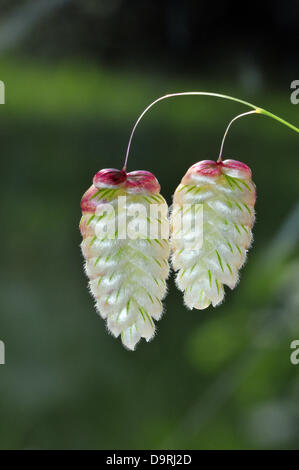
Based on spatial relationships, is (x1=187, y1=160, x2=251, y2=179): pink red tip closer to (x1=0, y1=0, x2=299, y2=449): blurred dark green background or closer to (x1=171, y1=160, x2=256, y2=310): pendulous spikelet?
(x1=171, y1=160, x2=256, y2=310): pendulous spikelet

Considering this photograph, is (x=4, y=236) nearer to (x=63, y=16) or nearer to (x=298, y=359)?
(x=63, y=16)

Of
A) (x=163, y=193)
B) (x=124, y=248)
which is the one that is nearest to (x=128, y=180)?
(x=124, y=248)

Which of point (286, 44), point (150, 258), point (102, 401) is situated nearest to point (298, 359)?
point (150, 258)

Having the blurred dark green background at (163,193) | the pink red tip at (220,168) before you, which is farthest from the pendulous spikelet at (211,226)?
the blurred dark green background at (163,193)

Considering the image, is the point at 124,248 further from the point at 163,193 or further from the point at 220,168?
the point at 163,193

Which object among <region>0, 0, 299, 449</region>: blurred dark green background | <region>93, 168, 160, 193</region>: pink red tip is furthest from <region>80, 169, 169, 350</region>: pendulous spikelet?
<region>0, 0, 299, 449</region>: blurred dark green background
